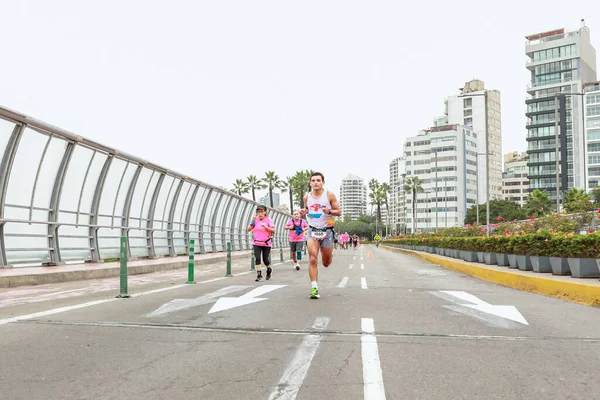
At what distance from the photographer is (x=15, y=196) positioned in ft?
36.6

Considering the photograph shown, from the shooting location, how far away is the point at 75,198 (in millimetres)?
13219

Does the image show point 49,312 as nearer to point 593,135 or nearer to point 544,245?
point 544,245

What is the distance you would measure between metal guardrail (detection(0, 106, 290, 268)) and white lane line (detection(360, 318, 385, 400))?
27.3ft

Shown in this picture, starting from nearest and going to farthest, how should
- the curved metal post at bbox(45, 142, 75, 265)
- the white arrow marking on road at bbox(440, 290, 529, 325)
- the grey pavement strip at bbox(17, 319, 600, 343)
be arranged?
the grey pavement strip at bbox(17, 319, 600, 343), the white arrow marking on road at bbox(440, 290, 529, 325), the curved metal post at bbox(45, 142, 75, 265)

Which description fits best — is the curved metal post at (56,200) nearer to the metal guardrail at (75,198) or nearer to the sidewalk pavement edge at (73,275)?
the metal guardrail at (75,198)

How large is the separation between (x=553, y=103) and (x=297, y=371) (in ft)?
407

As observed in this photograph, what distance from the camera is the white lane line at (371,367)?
10.2 feet

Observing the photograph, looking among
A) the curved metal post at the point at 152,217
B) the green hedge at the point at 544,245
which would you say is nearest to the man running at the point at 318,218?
the green hedge at the point at 544,245

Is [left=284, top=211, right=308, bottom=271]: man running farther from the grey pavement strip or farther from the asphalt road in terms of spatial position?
the grey pavement strip

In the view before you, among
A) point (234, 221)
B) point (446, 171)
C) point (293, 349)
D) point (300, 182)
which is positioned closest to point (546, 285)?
point (293, 349)

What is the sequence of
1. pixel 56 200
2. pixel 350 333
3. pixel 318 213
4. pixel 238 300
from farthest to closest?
pixel 56 200 → pixel 318 213 → pixel 238 300 → pixel 350 333

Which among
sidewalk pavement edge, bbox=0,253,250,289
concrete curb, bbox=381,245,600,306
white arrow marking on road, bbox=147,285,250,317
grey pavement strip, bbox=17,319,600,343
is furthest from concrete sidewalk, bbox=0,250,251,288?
concrete curb, bbox=381,245,600,306

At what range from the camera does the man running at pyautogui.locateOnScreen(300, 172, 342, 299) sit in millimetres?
7910

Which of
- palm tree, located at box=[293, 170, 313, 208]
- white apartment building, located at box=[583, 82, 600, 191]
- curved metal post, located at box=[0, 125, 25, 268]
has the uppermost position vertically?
white apartment building, located at box=[583, 82, 600, 191]
